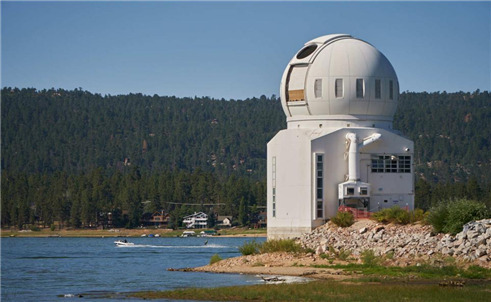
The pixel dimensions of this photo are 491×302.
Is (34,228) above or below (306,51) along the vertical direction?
below

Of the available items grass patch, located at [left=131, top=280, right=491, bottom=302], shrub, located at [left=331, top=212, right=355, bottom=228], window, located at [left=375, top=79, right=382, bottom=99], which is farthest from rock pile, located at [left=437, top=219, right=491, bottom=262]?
window, located at [left=375, top=79, right=382, bottom=99]

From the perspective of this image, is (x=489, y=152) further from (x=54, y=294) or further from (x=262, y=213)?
(x=54, y=294)

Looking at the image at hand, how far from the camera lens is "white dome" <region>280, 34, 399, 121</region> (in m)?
57.7

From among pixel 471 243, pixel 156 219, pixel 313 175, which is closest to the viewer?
pixel 471 243

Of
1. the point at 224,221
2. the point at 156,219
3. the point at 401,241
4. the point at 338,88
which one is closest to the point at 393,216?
the point at 401,241

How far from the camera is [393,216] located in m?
54.1

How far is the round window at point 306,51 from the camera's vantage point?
5931cm

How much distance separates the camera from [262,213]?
146 m

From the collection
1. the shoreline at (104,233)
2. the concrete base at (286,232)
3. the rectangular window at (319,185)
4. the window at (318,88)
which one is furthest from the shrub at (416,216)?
the shoreline at (104,233)

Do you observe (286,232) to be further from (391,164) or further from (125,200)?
(125,200)

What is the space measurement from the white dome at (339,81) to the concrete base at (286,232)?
5919 mm

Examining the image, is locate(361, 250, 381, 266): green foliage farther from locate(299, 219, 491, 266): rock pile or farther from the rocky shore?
locate(299, 219, 491, 266): rock pile

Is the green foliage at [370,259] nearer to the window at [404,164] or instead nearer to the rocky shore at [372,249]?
the rocky shore at [372,249]

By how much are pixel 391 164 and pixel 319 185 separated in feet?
14.2
